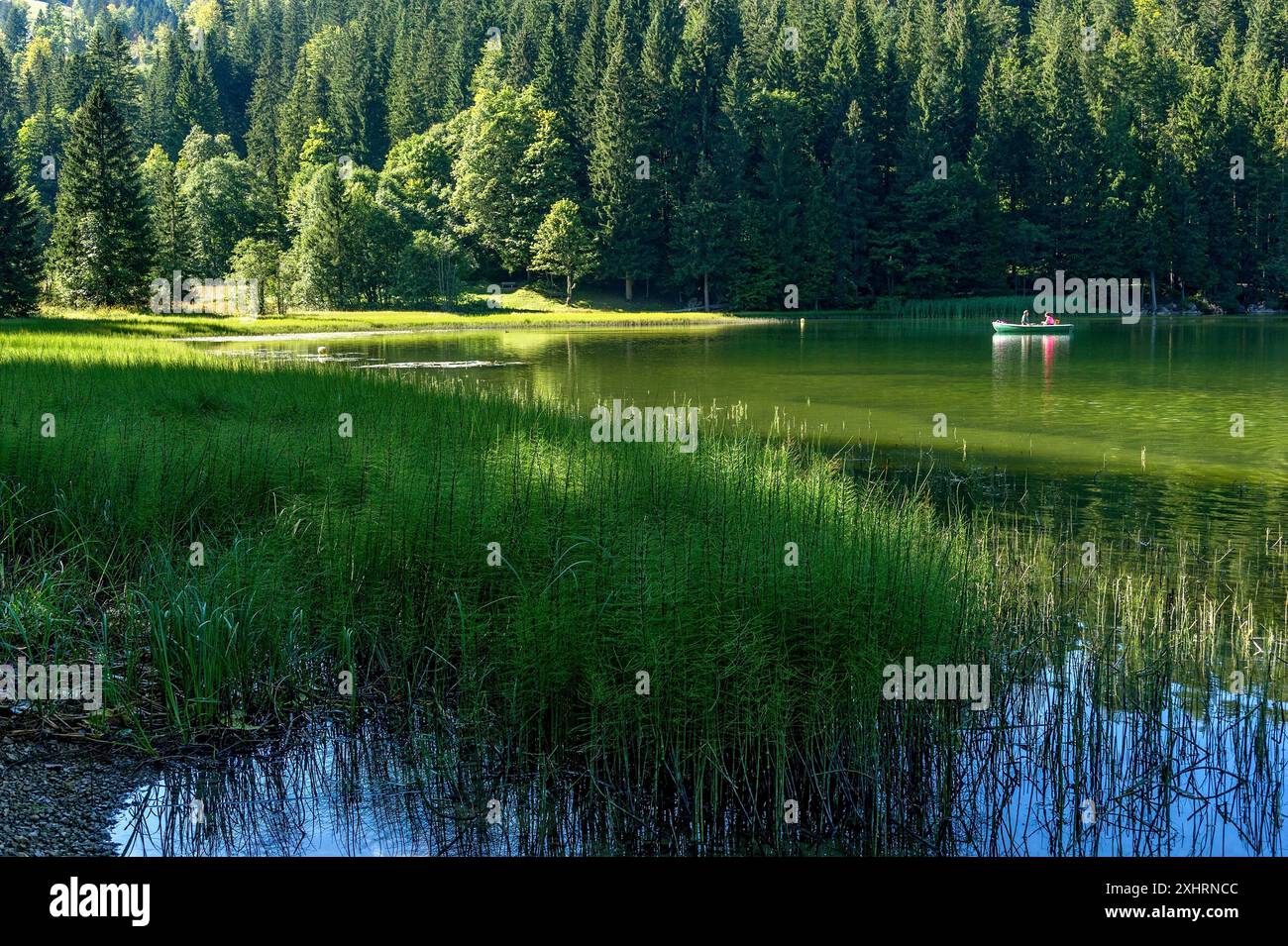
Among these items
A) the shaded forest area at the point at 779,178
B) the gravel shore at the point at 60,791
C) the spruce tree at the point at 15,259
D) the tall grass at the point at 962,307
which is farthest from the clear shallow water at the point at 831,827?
the tall grass at the point at 962,307

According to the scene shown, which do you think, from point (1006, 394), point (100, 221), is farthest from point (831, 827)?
point (100, 221)

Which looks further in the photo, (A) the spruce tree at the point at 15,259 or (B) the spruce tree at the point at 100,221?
(B) the spruce tree at the point at 100,221

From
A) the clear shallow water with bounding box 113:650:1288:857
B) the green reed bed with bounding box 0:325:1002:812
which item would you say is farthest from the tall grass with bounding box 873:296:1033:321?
the clear shallow water with bounding box 113:650:1288:857

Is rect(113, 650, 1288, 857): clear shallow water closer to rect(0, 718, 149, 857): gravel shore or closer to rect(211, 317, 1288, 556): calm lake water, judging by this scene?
rect(0, 718, 149, 857): gravel shore

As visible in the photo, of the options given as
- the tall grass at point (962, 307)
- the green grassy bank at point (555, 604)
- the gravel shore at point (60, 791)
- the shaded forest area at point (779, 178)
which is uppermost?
the shaded forest area at point (779, 178)

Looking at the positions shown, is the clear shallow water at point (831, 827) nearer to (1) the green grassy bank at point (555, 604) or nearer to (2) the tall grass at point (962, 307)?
(1) the green grassy bank at point (555, 604)

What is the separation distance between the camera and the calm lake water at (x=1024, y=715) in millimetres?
5648

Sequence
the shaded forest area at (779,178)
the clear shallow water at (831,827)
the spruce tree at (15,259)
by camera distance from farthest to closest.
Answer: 1. the shaded forest area at (779,178)
2. the spruce tree at (15,259)
3. the clear shallow water at (831,827)

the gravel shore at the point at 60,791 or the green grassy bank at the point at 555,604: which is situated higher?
the green grassy bank at the point at 555,604

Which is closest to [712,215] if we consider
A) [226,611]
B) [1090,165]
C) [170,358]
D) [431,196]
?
[431,196]

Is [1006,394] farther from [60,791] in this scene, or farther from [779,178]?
[779,178]

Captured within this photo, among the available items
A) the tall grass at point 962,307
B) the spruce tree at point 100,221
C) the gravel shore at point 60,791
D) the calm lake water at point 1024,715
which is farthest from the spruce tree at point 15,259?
the tall grass at point 962,307

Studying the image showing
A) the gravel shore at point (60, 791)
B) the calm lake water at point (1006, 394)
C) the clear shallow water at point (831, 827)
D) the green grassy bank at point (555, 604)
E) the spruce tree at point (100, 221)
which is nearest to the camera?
the gravel shore at point (60, 791)
